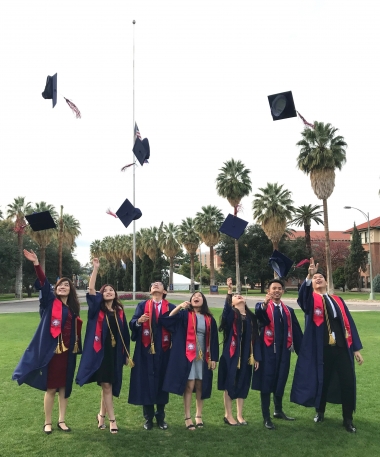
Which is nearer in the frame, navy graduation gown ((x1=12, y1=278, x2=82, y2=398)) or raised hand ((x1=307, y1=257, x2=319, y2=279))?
navy graduation gown ((x1=12, y1=278, x2=82, y2=398))

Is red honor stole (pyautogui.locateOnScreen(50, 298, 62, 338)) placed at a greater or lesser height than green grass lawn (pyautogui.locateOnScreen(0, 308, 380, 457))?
greater

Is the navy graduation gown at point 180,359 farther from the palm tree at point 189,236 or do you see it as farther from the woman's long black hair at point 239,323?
the palm tree at point 189,236

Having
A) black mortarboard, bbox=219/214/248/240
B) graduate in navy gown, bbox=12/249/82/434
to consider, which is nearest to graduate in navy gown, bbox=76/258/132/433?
graduate in navy gown, bbox=12/249/82/434

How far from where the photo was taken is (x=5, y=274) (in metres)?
42.7

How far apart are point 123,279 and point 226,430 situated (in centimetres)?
7022

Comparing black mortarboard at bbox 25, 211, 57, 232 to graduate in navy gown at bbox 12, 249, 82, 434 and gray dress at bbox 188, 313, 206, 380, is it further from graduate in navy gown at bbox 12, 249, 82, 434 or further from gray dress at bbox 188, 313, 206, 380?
gray dress at bbox 188, 313, 206, 380

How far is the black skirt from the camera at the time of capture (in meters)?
4.95

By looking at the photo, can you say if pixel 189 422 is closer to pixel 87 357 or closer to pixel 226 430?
pixel 226 430

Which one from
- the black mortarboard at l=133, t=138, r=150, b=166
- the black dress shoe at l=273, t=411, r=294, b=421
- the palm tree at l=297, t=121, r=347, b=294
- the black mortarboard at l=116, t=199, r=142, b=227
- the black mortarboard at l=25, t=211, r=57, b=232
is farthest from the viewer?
the palm tree at l=297, t=121, r=347, b=294

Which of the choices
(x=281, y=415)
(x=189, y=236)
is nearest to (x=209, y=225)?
(x=189, y=236)

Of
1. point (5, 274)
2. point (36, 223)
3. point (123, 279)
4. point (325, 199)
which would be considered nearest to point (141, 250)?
point (123, 279)

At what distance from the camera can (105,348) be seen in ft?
16.5

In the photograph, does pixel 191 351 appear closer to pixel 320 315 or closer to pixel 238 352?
pixel 238 352

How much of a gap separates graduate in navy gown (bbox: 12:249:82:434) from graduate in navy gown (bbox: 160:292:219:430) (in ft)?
3.78
